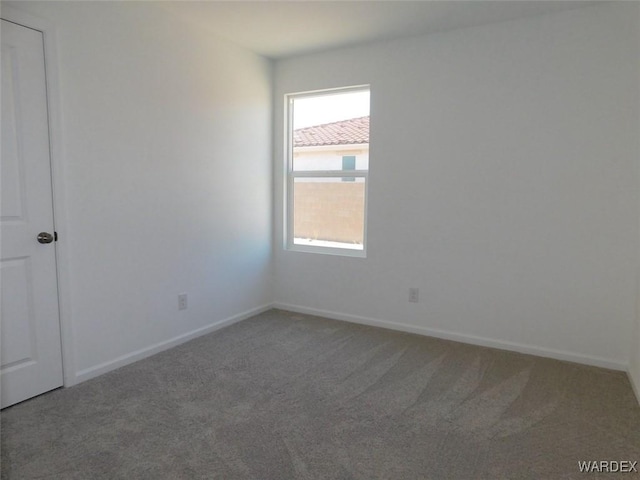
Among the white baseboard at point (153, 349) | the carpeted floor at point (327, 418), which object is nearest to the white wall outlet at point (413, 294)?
the carpeted floor at point (327, 418)

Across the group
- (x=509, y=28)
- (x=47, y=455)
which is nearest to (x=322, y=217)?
(x=509, y=28)

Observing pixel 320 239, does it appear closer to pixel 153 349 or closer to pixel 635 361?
pixel 153 349

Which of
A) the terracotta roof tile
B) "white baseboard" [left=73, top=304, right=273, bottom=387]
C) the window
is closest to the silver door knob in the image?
"white baseboard" [left=73, top=304, right=273, bottom=387]

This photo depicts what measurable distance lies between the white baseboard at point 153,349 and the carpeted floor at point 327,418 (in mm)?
59

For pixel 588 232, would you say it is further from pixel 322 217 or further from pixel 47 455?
pixel 47 455

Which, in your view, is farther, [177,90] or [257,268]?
[257,268]

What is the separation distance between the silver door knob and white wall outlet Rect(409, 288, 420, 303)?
2.72 metres

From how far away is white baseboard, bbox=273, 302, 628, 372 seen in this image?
304 cm

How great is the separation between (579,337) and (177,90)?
3.51m

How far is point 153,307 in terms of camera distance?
316 cm

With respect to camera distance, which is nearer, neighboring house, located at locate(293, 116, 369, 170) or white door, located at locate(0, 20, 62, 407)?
white door, located at locate(0, 20, 62, 407)

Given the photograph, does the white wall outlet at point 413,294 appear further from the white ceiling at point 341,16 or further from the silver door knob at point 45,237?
the silver door knob at point 45,237

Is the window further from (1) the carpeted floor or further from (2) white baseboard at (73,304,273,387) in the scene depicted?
(1) the carpeted floor

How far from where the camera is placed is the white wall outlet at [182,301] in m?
3.37
